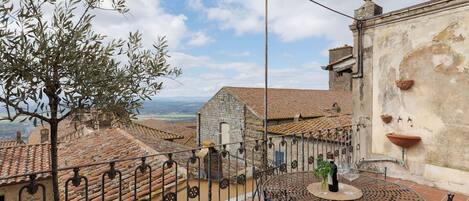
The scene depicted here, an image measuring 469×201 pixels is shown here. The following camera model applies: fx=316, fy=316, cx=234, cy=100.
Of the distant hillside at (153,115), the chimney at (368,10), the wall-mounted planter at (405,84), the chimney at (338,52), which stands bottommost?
the distant hillside at (153,115)

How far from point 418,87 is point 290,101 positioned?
55.9 feet

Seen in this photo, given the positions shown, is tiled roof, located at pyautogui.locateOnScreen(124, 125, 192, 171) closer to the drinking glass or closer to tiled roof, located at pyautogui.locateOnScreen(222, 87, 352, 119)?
the drinking glass

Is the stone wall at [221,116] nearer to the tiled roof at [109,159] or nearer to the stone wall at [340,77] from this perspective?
the tiled roof at [109,159]

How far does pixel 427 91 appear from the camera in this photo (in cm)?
507

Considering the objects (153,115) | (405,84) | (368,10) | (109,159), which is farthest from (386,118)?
(153,115)

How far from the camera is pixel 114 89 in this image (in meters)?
2.84

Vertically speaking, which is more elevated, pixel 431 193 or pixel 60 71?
pixel 60 71

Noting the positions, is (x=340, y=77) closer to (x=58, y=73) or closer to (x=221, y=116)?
(x=221, y=116)

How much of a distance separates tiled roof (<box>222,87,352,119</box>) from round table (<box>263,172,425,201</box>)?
1444cm

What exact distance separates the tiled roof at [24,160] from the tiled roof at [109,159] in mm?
661

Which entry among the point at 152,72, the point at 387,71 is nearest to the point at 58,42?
the point at 152,72

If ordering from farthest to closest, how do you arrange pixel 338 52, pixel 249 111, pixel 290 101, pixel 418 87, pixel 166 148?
pixel 338 52
pixel 290 101
pixel 249 111
pixel 166 148
pixel 418 87

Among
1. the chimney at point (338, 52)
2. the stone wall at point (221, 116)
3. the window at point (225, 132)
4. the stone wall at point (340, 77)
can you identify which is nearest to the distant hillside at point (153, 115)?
the stone wall at point (221, 116)

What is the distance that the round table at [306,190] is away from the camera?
10.9 ft
